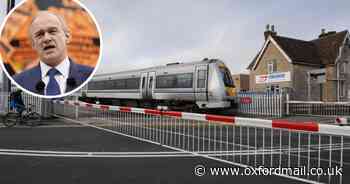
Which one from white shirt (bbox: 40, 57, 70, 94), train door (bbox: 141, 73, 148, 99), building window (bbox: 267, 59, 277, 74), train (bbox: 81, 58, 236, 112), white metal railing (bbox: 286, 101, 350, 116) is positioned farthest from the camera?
building window (bbox: 267, 59, 277, 74)

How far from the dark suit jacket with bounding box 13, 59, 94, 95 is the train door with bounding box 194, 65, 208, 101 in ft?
46.5

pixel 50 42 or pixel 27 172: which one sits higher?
pixel 50 42

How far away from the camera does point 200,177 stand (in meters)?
5.06

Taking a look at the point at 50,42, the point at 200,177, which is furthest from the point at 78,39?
the point at 200,177

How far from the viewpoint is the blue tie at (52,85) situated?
5.73m

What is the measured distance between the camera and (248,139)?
7371 mm

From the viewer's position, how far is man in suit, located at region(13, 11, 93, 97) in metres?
5.25

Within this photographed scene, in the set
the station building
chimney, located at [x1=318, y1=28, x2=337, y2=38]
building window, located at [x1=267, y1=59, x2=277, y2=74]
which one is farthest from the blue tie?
chimney, located at [x1=318, y1=28, x2=337, y2=38]

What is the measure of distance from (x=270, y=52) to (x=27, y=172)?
1480 inches

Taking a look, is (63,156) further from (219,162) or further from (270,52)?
(270,52)

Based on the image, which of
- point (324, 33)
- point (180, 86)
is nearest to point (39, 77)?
point (180, 86)

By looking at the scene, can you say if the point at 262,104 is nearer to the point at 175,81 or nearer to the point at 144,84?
the point at 175,81

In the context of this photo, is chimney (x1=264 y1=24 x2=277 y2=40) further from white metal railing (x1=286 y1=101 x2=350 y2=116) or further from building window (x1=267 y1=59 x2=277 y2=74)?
white metal railing (x1=286 y1=101 x2=350 y2=116)

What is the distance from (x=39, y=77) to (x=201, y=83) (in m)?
14.8
